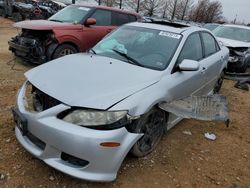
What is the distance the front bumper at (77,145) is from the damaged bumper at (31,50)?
13.6ft

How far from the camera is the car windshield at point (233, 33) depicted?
10.3 metres

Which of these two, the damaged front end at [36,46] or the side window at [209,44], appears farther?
the damaged front end at [36,46]

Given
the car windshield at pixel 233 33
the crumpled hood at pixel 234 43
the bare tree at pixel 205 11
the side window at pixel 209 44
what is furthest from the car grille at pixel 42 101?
the bare tree at pixel 205 11

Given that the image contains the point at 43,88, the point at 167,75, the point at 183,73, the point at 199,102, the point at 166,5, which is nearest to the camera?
the point at 43,88

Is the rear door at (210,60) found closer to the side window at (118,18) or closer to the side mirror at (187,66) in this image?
the side mirror at (187,66)

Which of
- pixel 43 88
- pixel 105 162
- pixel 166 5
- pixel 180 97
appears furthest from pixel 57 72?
pixel 166 5

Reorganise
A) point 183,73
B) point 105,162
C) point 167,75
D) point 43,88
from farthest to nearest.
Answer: point 183,73
point 167,75
point 43,88
point 105,162

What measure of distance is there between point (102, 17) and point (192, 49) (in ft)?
13.6

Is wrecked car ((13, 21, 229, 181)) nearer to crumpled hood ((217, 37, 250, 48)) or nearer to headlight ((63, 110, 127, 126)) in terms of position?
headlight ((63, 110, 127, 126))

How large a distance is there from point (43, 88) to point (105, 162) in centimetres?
105

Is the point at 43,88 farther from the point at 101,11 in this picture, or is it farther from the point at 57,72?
the point at 101,11

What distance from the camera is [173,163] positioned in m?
3.59

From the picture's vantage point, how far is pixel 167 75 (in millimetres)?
3621

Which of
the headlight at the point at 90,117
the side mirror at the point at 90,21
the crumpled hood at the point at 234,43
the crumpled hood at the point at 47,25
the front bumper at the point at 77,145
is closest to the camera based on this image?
the front bumper at the point at 77,145
